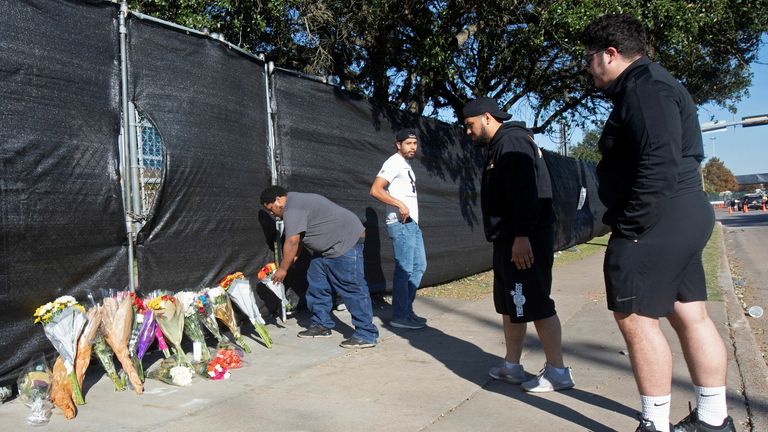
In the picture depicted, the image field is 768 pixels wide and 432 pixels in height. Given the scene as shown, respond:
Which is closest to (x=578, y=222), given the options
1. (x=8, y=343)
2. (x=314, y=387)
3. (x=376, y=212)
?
(x=376, y=212)

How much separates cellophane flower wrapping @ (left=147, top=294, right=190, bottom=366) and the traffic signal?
26543 millimetres

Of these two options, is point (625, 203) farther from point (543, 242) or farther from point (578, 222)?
point (578, 222)

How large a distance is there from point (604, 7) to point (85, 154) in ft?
23.8

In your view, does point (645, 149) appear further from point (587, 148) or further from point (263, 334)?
point (587, 148)

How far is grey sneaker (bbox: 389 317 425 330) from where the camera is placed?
6.03 metres

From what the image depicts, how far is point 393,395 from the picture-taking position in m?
4.05

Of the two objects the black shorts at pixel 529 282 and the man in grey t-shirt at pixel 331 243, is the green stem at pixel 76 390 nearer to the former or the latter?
the man in grey t-shirt at pixel 331 243

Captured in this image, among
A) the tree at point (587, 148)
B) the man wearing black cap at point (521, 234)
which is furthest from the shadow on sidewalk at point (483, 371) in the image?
the tree at point (587, 148)

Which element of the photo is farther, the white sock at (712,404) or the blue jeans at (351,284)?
the blue jeans at (351,284)

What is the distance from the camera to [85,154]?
4.14 meters

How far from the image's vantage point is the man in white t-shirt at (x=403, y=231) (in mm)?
5969

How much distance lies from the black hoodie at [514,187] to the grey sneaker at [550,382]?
2.71 feet

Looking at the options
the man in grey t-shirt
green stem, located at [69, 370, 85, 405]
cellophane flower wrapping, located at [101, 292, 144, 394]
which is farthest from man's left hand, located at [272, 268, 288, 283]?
green stem, located at [69, 370, 85, 405]

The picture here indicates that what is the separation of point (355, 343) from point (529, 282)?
5.80 ft
